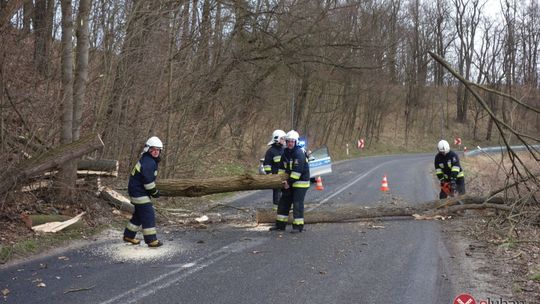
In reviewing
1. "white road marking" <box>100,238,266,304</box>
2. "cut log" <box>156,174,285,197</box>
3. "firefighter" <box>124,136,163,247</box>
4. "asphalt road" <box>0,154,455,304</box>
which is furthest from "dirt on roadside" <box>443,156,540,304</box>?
"firefighter" <box>124,136,163,247</box>

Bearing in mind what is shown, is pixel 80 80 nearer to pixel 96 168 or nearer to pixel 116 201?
pixel 96 168

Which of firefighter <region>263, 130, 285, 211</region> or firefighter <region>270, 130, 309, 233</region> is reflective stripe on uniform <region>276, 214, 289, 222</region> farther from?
firefighter <region>263, 130, 285, 211</region>

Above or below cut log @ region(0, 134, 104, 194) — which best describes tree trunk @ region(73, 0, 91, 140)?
above

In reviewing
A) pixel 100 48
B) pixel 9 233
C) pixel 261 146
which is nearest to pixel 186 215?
pixel 9 233

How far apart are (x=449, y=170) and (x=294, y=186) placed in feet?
15.9

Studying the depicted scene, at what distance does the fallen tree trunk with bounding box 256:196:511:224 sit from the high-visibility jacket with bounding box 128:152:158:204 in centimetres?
287

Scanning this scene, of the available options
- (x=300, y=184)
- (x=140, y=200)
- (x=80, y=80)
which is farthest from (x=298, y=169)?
(x=80, y=80)

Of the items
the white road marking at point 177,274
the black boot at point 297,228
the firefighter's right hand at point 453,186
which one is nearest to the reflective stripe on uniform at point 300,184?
the black boot at point 297,228

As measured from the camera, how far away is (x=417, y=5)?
55.6 m

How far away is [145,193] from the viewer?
8.36 meters

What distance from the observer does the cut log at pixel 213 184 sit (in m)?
9.54

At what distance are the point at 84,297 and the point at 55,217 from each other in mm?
3595

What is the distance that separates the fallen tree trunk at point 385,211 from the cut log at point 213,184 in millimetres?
Answer: 753

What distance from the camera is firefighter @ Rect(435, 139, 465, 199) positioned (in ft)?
41.3
